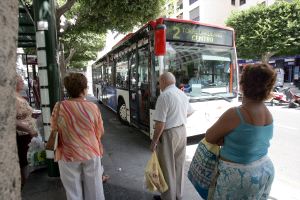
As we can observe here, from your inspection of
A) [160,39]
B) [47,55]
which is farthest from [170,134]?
[160,39]

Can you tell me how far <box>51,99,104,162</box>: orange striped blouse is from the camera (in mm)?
2832

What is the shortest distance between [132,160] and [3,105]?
4735 mm

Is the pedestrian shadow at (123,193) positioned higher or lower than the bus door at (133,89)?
lower

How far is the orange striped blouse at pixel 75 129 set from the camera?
2832 mm

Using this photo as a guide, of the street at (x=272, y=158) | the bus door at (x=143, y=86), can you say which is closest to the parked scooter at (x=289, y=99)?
the street at (x=272, y=158)

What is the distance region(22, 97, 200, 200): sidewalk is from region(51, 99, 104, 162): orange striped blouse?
127cm

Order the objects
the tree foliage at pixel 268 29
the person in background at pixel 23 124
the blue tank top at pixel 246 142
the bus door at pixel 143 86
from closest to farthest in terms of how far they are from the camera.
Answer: the blue tank top at pixel 246 142 < the person in background at pixel 23 124 < the bus door at pixel 143 86 < the tree foliage at pixel 268 29

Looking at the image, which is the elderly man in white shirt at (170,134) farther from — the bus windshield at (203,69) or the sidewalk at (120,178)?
the bus windshield at (203,69)

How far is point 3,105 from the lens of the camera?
1053 mm

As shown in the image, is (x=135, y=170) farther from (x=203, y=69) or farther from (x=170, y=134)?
(x=203, y=69)

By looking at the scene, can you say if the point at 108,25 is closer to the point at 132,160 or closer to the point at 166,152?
the point at 132,160

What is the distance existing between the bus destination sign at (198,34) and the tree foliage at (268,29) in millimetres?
17949

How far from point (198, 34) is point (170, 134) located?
146 inches

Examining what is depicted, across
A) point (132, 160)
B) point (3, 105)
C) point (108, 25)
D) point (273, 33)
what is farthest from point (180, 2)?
point (3, 105)
